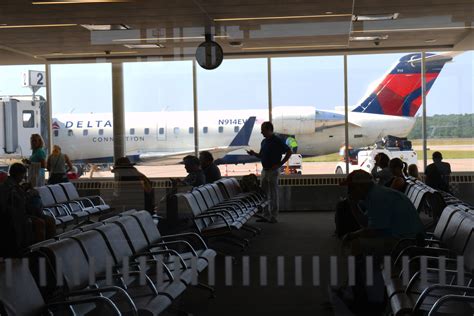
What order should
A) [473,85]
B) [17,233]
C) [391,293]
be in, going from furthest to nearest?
[473,85], [17,233], [391,293]

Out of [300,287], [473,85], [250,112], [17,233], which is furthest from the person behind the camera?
[250,112]

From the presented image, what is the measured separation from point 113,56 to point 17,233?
2.35 m

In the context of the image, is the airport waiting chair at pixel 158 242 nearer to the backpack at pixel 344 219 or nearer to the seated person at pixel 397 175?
the backpack at pixel 344 219

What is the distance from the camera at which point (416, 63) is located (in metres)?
6.77

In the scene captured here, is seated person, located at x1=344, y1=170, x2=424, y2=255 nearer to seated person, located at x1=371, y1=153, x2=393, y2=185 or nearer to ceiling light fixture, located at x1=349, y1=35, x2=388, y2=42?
seated person, located at x1=371, y1=153, x2=393, y2=185

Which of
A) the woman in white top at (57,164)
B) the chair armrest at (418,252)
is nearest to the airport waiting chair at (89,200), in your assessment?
the woman in white top at (57,164)

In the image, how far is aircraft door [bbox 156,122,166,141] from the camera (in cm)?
667

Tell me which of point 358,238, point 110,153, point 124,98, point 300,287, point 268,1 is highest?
point 268,1

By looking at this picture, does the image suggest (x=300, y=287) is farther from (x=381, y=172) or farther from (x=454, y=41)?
(x=454, y=41)

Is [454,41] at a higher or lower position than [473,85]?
higher

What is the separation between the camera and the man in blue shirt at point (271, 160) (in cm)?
751

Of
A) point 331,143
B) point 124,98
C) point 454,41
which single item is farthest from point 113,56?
point 454,41

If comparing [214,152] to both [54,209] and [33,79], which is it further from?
[33,79]

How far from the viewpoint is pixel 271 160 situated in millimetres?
7770
